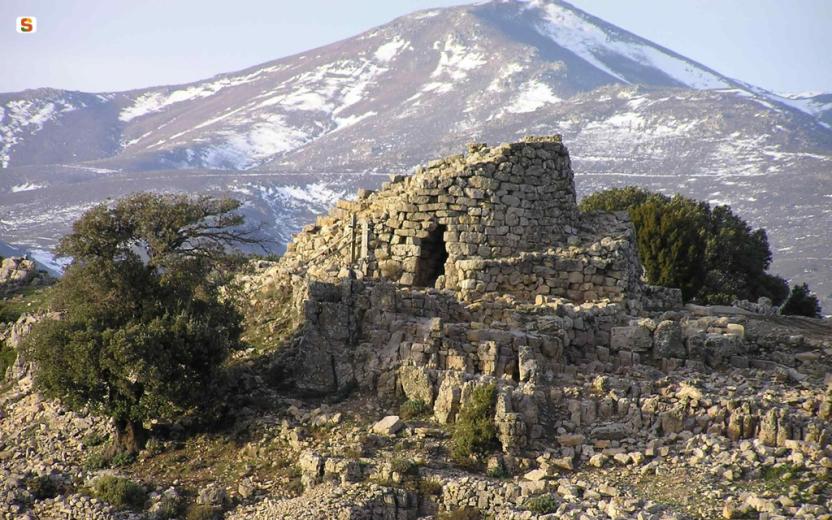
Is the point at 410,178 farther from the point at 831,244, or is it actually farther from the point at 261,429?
the point at 831,244

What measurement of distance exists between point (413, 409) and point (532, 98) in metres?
157

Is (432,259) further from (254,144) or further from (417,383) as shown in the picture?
(254,144)

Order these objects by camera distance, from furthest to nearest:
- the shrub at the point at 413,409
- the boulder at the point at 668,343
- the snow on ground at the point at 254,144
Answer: the snow on ground at the point at 254,144 → the boulder at the point at 668,343 → the shrub at the point at 413,409

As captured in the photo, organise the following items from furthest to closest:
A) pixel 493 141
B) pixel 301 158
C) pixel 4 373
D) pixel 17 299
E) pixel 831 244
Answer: pixel 301 158 → pixel 493 141 → pixel 831 244 → pixel 17 299 → pixel 4 373

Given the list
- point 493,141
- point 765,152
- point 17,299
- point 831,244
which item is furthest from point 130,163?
point 17,299

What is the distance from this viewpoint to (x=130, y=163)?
168 meters

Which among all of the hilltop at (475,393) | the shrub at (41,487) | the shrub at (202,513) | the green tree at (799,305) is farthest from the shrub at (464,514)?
the green tree at (799,305)

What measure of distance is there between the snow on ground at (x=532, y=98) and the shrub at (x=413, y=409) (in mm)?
144338

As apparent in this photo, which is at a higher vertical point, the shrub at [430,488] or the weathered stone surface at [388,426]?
the weathered stone surface at [388,426]

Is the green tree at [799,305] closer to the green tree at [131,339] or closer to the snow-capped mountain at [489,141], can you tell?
the green tree at [131,339]

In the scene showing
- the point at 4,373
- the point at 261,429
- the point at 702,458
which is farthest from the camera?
the point at 4,373

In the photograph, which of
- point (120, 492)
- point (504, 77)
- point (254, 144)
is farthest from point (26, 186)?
point (120, 492)

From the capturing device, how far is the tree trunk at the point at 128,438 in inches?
805

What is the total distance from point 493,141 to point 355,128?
4840cm
